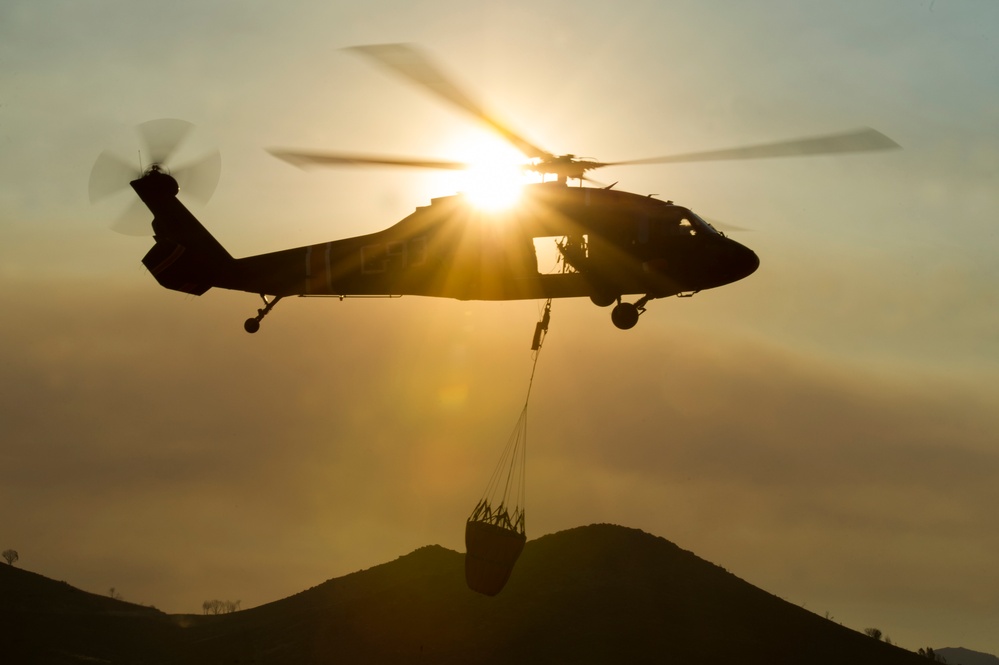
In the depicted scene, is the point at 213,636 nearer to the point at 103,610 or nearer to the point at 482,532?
the point at 103,610

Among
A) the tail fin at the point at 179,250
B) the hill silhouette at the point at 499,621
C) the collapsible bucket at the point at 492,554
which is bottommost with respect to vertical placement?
the collapsible bucket at the point at 492,554

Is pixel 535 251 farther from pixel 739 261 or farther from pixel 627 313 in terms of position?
pixel 739 261

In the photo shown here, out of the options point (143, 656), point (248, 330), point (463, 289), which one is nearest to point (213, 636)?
point (143, 656)

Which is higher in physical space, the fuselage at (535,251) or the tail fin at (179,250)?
the tail fin at (179,250)

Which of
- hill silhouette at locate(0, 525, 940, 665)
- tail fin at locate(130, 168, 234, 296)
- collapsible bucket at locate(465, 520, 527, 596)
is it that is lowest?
collapsible bucket at locate(465, 520, 527, 596)

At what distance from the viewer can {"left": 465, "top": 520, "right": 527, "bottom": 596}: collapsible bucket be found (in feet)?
96.3

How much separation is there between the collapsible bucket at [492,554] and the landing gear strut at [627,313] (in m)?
6.51

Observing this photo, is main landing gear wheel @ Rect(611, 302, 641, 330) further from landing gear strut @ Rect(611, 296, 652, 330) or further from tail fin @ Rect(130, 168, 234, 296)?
tail fin @ Rect(130, 168, 234, 296)

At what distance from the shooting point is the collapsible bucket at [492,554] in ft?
96.3

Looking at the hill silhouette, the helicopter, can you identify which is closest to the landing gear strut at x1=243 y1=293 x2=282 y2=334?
the helicopter

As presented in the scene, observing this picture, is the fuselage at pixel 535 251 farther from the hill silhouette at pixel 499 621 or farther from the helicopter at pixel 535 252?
the hill silhouette at pixel 499 621

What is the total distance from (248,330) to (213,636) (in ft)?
83.4

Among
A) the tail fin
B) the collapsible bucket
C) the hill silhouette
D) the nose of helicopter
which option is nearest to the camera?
the nose of helicopter

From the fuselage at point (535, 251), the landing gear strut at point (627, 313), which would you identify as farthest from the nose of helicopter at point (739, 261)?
the landing gear strut at point (627, 313)
